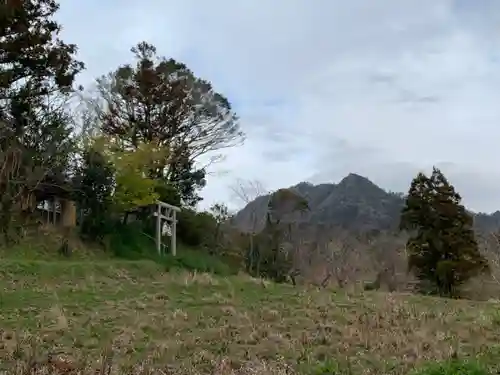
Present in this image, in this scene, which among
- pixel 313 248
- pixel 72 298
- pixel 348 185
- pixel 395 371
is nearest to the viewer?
pixel 395 371

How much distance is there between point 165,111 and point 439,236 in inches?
396

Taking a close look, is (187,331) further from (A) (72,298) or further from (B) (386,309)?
(B) (386,309)

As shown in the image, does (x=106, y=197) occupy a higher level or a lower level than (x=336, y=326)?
higher

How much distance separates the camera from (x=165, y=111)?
71.6 feet

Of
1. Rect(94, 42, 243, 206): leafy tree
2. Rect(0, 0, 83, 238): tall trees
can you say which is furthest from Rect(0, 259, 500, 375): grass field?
Rect(94, 42, 243, 206): leafy tree

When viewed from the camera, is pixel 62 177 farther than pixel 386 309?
Yes

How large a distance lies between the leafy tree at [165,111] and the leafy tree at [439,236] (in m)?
7.47

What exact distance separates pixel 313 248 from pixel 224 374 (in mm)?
17679

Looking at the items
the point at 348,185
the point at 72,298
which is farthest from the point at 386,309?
the point at 348,185

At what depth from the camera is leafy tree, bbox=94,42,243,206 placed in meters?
21.6

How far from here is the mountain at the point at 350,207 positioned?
2583cm

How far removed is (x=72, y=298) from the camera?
10.2 m

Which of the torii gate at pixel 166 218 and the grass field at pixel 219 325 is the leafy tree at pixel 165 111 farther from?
the grass field at pixel 219 325

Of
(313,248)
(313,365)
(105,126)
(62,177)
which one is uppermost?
(105,126)
